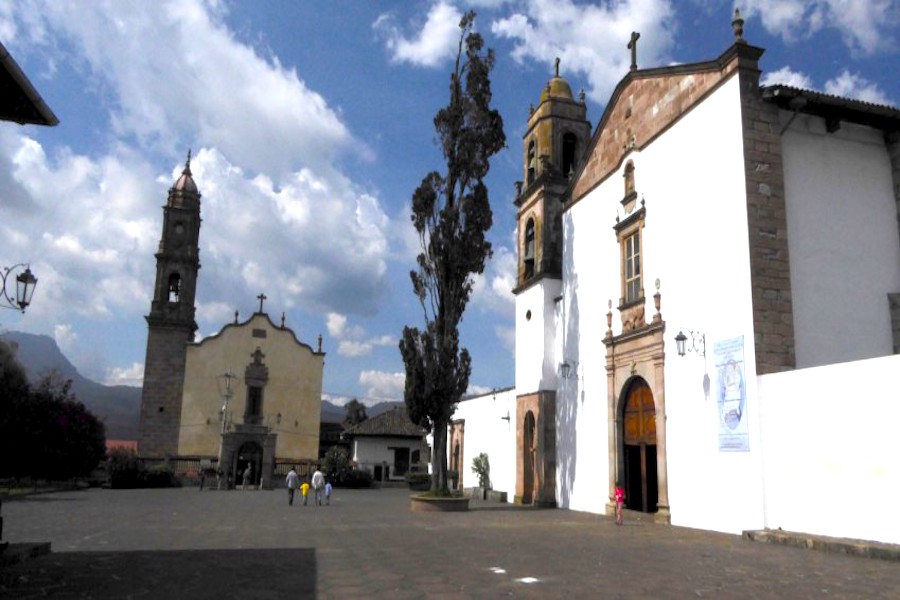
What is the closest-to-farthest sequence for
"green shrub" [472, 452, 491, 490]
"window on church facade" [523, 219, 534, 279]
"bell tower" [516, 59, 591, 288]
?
"bell tower" [516, 59, 591, 288], "window on church facade" [523, 219, 534, 279], "green shrub" [472, 452, 491, 490]

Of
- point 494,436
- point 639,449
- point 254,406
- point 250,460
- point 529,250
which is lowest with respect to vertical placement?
point 250,460

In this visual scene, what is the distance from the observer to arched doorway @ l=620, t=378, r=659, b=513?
53.1 ft

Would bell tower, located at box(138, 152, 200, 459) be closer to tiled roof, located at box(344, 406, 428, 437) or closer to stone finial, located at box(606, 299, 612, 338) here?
tiled roof, located at box(344, 406, 428, 437)

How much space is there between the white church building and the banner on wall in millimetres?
35

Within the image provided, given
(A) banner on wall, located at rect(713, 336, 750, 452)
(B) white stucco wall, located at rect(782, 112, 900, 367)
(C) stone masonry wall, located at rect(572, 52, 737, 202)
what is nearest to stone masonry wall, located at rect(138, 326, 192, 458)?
(C) stone masonry wall, located at rect(572, 52, 737, 202)

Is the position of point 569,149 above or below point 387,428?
above

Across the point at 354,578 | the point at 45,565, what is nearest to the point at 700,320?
the point at 354,578

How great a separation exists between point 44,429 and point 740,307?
28.2m

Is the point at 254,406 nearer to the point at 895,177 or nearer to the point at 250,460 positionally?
the point at 250,460

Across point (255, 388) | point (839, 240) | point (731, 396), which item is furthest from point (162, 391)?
point (839, 240)

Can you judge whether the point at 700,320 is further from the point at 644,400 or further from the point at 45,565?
the point at 45,565

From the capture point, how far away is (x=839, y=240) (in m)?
13.7

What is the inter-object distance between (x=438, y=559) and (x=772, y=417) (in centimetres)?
634

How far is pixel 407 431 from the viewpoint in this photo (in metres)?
43.2
